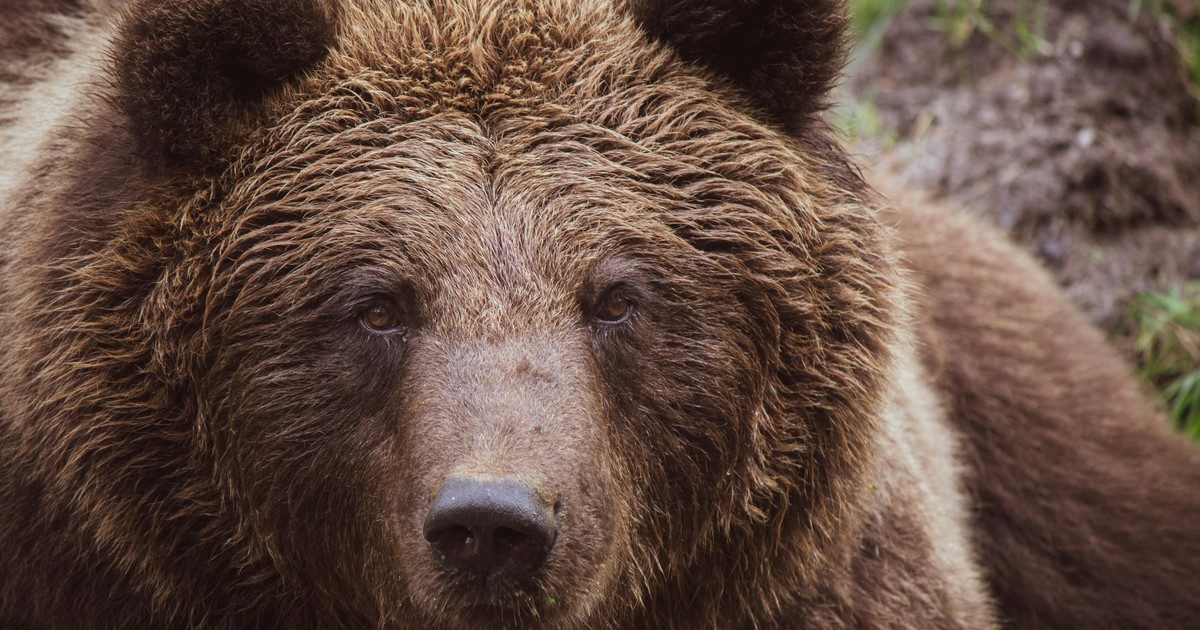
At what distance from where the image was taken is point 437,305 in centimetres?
378

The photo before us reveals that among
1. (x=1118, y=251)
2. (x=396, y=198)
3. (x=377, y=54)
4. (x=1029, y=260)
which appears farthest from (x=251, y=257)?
(x=1118, y=251)

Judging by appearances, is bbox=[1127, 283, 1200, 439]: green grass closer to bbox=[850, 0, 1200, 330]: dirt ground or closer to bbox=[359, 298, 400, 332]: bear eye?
bbox=[850, 0, 1200, 330]: dirt ground

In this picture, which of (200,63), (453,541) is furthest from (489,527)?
(200,63)

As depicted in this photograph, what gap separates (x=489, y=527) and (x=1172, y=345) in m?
5.56

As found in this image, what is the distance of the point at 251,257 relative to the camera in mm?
3945

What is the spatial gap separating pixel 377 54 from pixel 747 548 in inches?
77.4

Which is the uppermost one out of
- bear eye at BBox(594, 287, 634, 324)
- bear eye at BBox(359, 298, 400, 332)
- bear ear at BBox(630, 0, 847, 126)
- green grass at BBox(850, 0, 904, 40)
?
bear ear at BBox(630, 0, 847, 126)

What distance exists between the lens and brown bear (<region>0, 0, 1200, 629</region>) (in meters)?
3.77

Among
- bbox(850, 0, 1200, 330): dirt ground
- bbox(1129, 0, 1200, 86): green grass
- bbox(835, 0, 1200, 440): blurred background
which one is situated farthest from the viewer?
bbox(1129, 0, 1200, 86): green grass

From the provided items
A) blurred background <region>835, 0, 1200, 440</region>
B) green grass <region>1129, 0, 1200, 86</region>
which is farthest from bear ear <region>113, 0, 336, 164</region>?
green grass <region>1129, 0, 1200, 86</region>

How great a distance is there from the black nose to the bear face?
0.06 meters

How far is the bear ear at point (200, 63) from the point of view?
3.84 metres

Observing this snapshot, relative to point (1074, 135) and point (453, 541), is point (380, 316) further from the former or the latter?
point (1074, 135)

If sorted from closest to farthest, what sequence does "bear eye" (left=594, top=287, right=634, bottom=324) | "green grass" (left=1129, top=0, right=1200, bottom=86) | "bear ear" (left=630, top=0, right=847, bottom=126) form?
"bear eye" (left=594, top=287, right=634, bottom=324)
"bear ear" (left=630, top=0, right=847, bottom=126)
"green grass" (left=1129, top=0, right=1200, bottom=86)
